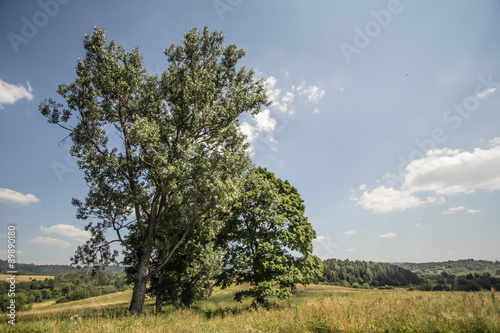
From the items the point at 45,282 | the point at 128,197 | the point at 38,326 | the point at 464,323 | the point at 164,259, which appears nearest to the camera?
the point at 464,323

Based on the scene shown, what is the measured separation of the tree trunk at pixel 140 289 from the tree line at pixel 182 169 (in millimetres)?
61

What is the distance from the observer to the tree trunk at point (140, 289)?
14075 mm

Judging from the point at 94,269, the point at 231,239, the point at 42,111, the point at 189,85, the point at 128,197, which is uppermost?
the point at 189,85

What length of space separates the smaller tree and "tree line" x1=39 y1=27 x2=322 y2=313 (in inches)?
3.4

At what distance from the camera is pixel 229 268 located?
62.9ft

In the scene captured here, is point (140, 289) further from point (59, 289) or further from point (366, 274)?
point (366, 274)

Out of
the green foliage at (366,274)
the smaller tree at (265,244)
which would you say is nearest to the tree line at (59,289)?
the smaller tree at (265,244)

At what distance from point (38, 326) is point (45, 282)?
149 m

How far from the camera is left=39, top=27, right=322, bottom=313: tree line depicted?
46.6 feet

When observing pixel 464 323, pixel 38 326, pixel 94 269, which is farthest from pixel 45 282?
pixel 464 323

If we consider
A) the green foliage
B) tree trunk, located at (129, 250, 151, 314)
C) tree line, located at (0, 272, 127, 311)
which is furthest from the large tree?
the green foliage

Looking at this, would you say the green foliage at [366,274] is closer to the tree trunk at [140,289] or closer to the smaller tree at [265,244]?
the smaller tree at [265,244]

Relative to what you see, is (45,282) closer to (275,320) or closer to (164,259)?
(164,259)

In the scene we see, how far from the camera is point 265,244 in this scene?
17719 millimetres
